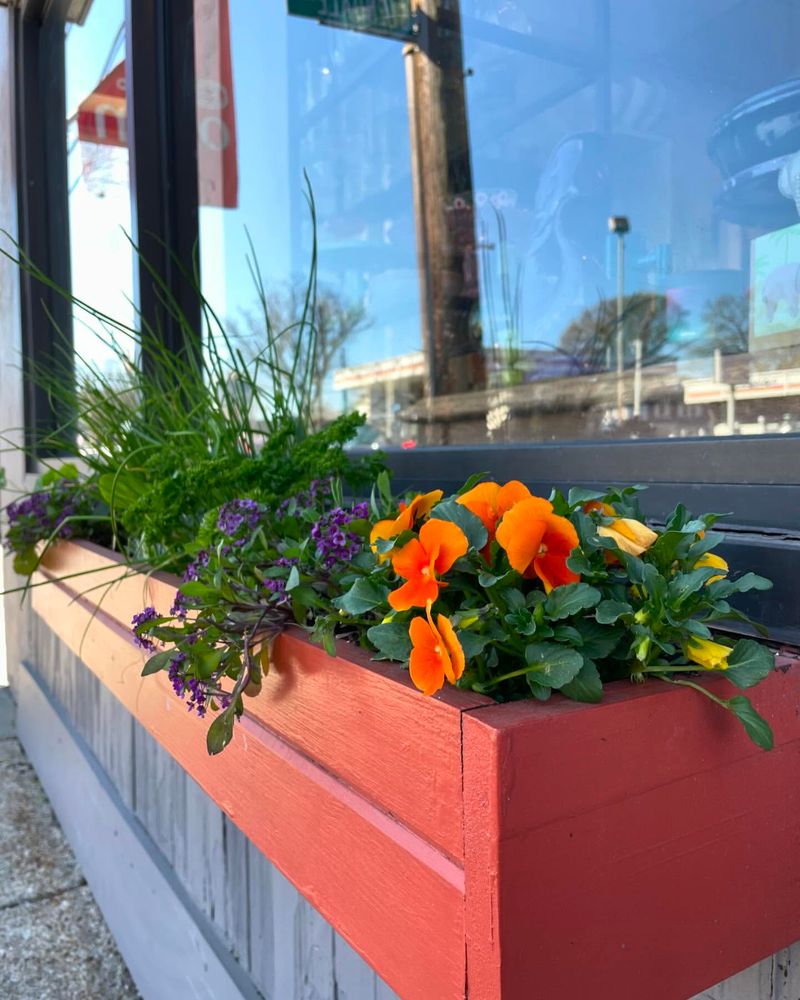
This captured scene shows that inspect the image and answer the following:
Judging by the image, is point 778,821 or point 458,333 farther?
point 458,333

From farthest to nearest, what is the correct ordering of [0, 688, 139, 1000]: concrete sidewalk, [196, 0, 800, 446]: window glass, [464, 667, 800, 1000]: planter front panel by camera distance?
1. [0, 688, 139, 1000]: concrete sidewalk
2. [196, 0, 800, 446]: window glass
3. [464, 667, 800, 1000]: planter front panel

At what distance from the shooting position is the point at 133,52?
2.16 metres

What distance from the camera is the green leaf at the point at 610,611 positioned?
55cm

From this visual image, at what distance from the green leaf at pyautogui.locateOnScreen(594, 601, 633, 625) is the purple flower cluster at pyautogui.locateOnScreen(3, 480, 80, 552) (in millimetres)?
1565

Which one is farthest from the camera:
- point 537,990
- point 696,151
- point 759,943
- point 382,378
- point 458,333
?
point 382,378

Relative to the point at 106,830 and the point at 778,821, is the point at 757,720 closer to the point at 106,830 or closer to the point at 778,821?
the point at 778,821

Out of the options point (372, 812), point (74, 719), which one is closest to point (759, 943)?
point (372, 812)

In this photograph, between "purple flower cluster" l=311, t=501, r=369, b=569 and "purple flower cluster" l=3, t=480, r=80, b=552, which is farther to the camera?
"purple flower cluster" l=3, t=480, r=80, b=552

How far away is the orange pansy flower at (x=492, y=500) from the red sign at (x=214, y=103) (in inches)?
86.6

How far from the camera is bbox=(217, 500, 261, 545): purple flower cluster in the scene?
3.15ft

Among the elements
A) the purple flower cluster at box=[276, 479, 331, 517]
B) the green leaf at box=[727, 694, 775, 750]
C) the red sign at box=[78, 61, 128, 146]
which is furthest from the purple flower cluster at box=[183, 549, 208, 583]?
the red sign at box=[78, 61, 128, 146]

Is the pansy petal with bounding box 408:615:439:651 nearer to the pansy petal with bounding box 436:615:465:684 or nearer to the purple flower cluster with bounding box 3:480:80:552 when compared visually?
the pansy petal with bounding box 436:615:465:684

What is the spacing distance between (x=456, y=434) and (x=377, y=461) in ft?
4.47

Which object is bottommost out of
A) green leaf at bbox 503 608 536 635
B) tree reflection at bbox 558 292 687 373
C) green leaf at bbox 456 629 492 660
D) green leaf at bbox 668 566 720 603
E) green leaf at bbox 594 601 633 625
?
green leaf at bbox 456 629 492 660
